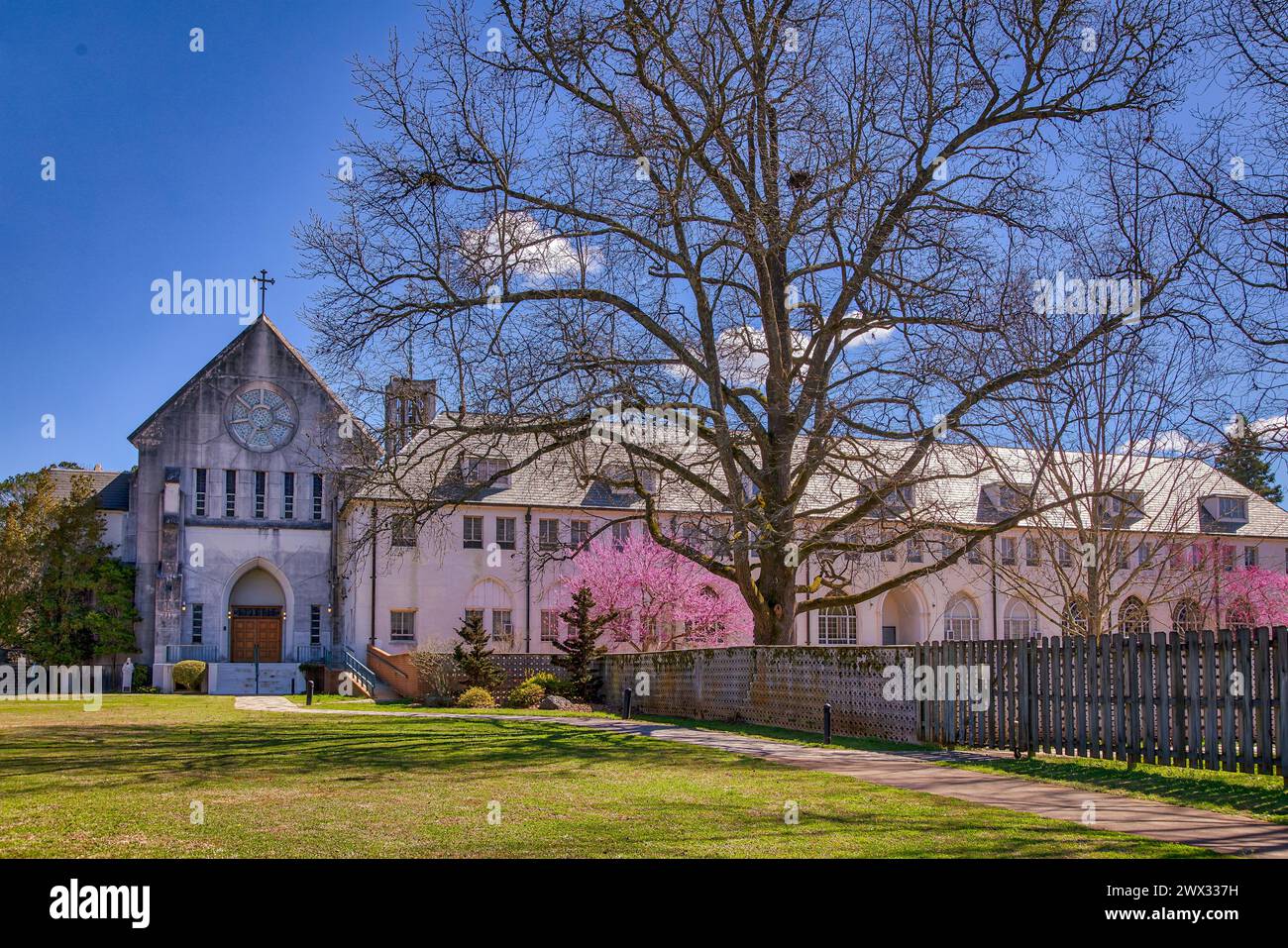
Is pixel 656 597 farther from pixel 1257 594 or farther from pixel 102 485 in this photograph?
pixel 102 485

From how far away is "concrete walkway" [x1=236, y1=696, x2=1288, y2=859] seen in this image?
909cm

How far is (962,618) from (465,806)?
46314 mm

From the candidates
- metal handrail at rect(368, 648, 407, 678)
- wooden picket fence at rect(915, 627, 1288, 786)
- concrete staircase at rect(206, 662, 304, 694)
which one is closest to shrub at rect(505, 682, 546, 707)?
metal handrail at rect(368, 648, 407, 678)

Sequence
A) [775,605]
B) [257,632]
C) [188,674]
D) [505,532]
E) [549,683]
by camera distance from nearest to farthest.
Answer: [775,605] → [549,683] → [188,674] → [505,532] → [257,632]

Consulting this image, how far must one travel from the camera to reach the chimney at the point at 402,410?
818 inches

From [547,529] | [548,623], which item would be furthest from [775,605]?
[547,529]

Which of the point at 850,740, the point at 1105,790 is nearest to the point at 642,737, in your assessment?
the point at 850,740

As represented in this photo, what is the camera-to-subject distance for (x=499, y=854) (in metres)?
7.59

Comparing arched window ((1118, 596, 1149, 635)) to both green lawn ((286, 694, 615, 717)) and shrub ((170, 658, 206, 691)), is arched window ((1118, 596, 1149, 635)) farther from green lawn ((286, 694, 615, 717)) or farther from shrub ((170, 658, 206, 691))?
shrub ((170, 658, 206, 691))

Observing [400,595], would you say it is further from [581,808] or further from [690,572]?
[581,808]

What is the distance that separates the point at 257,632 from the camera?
48844mm

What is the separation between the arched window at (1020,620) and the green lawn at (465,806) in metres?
40.1
